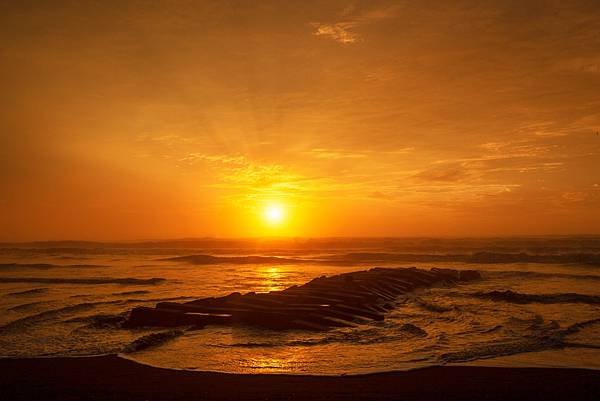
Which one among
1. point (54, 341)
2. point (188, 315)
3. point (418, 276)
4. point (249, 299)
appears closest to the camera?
point (54, 341)

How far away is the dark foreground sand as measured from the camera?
832cm

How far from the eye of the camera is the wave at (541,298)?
65.9ft

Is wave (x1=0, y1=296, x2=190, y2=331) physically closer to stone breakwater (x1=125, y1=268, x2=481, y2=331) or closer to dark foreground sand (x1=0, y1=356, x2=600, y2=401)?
stone breakwater (x1=125, y1=268, x2=481, y2=331)

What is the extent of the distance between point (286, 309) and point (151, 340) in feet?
14.8

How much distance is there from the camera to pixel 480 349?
1164 cm

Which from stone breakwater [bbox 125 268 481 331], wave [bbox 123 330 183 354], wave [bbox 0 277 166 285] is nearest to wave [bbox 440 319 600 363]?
stone breakwater [bbox 125 268 481 331]

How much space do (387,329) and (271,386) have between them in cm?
607

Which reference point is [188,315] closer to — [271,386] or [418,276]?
[271,386]

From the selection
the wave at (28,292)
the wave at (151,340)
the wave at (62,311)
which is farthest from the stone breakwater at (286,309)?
the wave at (28,292)

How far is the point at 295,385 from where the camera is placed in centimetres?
886

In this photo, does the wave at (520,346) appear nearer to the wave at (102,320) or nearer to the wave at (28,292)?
the wave at (102,320)

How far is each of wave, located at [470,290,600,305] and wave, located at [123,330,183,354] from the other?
1429 centimetres

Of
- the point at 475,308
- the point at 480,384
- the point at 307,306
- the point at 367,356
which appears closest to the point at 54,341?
the point at 307,306

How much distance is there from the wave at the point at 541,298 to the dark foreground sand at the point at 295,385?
11170mm
